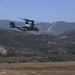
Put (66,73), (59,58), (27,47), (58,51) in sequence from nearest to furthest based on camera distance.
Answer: (66,73) → (59,58) → (58,51) → (27,47)

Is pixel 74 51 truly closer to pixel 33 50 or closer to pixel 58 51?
pixel 58 51

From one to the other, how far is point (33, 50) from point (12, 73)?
110216 millimetres

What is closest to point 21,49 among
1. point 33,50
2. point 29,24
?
point 33,50

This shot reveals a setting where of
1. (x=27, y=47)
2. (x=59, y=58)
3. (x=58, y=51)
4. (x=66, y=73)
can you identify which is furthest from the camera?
(x=27, y=47)

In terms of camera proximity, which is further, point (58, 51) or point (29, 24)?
point (58, 51)

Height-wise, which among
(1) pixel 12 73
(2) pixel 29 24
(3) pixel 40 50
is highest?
(2) pixel 29 24

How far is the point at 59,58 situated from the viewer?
12419 centimetres

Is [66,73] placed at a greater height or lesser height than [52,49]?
greater

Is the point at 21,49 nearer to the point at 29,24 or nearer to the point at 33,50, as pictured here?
the point at 33,50

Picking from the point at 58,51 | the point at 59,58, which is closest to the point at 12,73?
the point at 59,58

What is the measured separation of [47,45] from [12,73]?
120952 millimetres

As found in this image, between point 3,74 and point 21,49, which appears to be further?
point 21,49

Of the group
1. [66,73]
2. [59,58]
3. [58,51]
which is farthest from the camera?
[58,51]

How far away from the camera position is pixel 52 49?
176 meters
